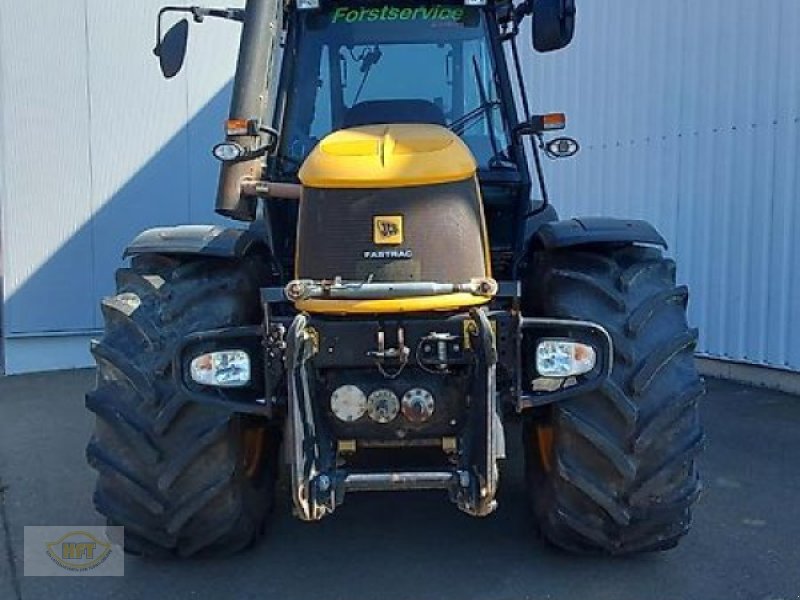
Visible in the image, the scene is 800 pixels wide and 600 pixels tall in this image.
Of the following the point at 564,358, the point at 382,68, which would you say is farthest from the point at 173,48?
the point at 564,358

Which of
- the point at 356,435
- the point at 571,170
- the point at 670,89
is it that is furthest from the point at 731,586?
the point at 571,170

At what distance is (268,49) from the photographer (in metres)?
3.64

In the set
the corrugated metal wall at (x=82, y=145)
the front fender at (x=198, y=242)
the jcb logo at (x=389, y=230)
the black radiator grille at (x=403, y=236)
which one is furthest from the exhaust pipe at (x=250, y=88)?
the corrugated metal wall at (x=82, y=145)

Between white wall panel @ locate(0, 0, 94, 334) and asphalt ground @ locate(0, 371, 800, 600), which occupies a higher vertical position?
white wall panel @ locate(0, 0, 94, 334)

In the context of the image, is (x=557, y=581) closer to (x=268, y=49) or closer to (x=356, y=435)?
(x=356, y=435)

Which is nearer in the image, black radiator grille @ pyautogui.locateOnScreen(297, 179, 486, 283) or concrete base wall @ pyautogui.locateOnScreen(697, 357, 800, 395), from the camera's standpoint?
black radiator grille @ pyautogui.locateOnScreen(297, 179, 486, 283)

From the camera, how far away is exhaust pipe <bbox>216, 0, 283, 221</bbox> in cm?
362

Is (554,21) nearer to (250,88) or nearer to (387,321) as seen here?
(250,88)

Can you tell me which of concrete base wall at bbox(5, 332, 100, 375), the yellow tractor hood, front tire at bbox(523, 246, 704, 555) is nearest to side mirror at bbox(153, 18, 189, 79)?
the yellow tractor hood

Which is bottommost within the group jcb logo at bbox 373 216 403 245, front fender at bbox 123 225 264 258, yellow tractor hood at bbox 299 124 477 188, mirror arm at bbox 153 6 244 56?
front fender at bbox 123 225 264 258

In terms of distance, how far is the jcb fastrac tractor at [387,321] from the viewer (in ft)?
10.1

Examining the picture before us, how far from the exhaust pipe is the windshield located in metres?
0.27

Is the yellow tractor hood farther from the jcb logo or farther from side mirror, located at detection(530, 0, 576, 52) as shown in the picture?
side mirror, located at detection(530, 0, 576, 52)

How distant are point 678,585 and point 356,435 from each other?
142 centimetres
